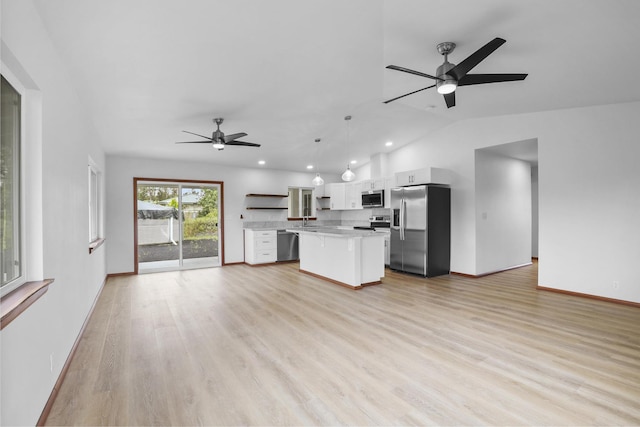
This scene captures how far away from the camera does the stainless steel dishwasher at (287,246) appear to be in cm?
773

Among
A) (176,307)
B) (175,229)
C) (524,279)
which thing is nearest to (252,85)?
(176,307)

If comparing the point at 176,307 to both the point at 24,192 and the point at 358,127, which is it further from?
the point at 358,127

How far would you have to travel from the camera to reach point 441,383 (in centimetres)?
223

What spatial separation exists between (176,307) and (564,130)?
6.18 meters

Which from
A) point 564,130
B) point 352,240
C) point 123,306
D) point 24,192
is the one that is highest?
point 564,130

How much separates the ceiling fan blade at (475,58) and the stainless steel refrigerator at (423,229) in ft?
10.6

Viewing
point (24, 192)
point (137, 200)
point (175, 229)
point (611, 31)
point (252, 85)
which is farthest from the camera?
point (175, 229)

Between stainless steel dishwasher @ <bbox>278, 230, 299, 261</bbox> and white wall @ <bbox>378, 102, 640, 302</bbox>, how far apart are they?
197 inches

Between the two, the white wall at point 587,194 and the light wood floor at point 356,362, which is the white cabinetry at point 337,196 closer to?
the white wall at point 587,194

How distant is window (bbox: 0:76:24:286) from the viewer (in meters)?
1.66

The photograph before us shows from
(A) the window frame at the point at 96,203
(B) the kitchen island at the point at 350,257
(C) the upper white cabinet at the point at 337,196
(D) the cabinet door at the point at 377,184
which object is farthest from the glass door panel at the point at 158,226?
(D) the cabinet door at the point at 377,184

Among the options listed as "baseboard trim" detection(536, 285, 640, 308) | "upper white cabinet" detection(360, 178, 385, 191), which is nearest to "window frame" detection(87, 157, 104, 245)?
"upper white cabinet" detection(360, 178, 385, 191)

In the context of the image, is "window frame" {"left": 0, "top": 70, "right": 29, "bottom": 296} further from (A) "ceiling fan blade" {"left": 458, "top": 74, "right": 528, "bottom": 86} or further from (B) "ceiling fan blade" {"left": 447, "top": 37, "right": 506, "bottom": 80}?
(A) "ceiling fan blade" {"left": 458, "top": 74, "right": 528, "bottom": 86}

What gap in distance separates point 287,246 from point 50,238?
19.2ft
